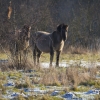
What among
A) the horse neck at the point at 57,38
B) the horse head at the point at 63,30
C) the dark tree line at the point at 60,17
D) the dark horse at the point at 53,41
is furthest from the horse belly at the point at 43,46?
the dark tree line at the point at 60,17

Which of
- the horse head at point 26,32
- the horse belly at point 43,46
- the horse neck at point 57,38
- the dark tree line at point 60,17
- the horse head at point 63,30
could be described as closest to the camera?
the horse head at point 26,32

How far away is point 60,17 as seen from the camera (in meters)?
37.7

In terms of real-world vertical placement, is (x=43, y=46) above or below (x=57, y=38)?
below

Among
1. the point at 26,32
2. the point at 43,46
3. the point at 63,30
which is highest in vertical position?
the point at 63,30

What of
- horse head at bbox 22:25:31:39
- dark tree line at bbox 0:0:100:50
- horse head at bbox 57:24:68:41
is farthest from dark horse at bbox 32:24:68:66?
dark tree line at bbox 0:0:100:50

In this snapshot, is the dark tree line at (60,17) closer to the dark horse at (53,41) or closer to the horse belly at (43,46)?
the horse belly at (43,46)

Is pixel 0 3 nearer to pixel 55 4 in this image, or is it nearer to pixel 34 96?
pixel 55 4

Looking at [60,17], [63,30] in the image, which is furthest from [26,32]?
[60,17]

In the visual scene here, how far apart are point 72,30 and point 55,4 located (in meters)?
10.3

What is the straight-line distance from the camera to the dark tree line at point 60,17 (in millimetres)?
27358

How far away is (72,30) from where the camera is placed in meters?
28.5

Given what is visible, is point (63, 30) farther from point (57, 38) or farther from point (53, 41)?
point (53, 41)

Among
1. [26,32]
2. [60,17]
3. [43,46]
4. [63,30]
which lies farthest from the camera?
[60,17]

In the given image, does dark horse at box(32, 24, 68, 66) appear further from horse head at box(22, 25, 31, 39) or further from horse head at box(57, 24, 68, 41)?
horse head at box(22, 25, 31, 39)
